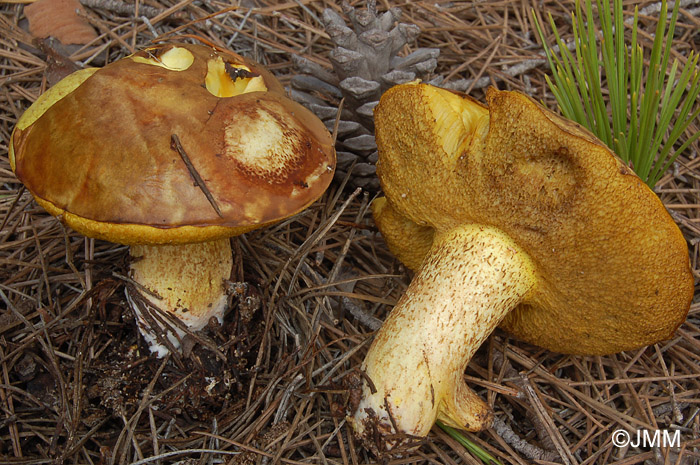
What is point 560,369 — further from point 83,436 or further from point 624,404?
point 83,436

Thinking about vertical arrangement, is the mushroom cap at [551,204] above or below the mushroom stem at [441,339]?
above

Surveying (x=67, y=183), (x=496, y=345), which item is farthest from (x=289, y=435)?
(x=67, y=183)

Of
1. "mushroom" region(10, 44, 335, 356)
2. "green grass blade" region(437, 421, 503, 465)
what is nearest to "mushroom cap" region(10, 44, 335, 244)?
"mushroom" region(10, 44, 335, 356)

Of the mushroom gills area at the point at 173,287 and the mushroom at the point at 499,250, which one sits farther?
the mushroom gills area at the point at 173,287

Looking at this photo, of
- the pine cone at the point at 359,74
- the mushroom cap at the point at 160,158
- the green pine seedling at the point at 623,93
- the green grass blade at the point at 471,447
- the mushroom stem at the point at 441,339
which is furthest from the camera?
the pine cone at the point at 359,74

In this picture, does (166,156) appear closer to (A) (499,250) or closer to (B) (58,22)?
(A) (499,250)

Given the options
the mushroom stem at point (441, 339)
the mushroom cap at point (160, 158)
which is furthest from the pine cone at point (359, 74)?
the mushroom stem at point (441, 339)

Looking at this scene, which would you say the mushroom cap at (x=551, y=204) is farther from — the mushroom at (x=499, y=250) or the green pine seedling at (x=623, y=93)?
the green pine seedling at (x=623, y=93)

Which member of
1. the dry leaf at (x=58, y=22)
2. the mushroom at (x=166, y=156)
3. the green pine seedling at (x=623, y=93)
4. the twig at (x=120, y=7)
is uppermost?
the green pine seedling at (x=623, y=93)
